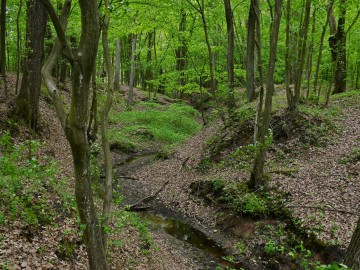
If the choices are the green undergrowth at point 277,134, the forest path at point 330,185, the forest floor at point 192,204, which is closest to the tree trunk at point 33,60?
the forest floor at point 192,204

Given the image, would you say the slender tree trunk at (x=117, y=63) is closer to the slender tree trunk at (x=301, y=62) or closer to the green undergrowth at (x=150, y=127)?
the green undergrowth at (x=150, y=127)

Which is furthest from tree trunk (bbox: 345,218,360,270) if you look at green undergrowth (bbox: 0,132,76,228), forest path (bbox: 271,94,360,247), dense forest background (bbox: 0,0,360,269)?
green undergrowth (bbox: 0,132,76,228)

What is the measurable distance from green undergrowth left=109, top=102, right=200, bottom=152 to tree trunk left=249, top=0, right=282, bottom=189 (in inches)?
353

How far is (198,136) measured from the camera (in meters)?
18.0

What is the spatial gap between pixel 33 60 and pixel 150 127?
1161 cm

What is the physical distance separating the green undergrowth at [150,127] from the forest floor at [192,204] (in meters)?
3.24

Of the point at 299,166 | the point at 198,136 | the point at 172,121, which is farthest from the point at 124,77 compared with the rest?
the point at 299,166

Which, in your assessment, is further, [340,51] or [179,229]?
[340,51]

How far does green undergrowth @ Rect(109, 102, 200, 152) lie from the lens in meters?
19.5

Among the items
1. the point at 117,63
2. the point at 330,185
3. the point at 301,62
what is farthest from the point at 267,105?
the point at 117,63

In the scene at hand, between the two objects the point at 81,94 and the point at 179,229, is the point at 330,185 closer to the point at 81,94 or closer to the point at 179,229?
the point at 179,229

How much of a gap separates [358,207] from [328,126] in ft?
19.5

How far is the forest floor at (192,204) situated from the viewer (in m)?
6.02

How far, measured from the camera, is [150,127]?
22.6m
